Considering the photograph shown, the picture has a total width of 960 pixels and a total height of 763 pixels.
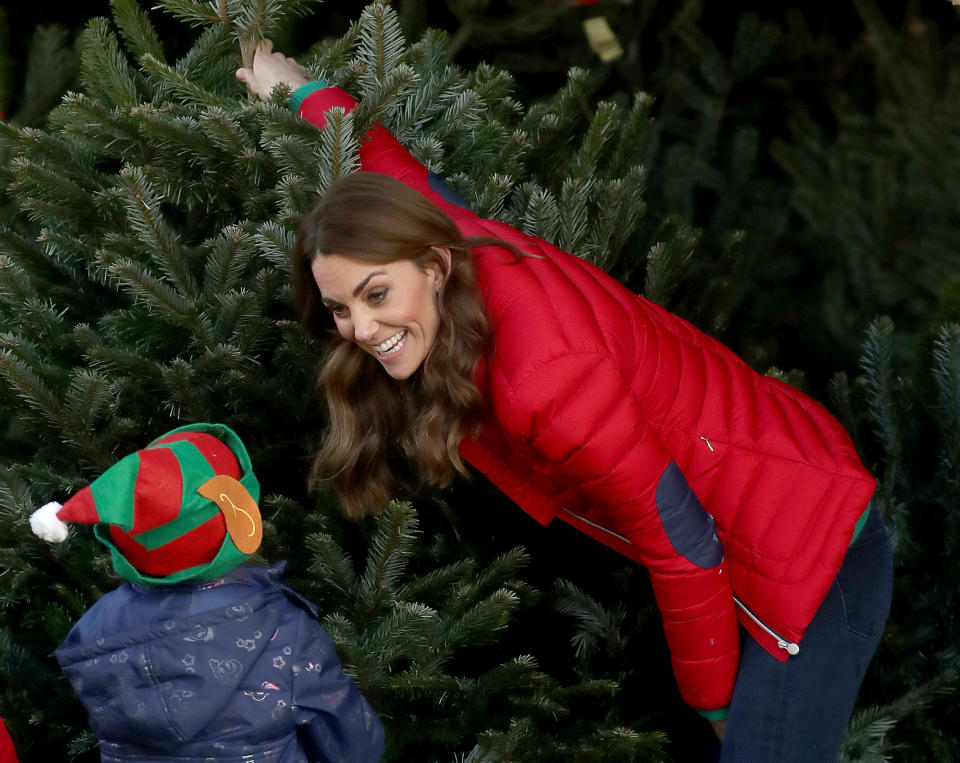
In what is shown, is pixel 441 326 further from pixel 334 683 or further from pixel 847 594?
pixel 847 594

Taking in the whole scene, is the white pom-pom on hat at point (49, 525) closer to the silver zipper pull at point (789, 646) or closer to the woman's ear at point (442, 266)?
the woman's ear at point (442, 266)

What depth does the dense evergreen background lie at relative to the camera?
2.18 meters

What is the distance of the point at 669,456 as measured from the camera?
6.20 feet

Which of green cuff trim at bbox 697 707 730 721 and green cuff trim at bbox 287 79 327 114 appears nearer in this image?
green cuff trim at bbox 697 707 730 721

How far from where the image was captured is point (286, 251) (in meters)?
2.38

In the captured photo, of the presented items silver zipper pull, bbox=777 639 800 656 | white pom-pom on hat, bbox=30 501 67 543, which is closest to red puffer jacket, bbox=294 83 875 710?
silver zipper pull, bbox=777 639 800 656

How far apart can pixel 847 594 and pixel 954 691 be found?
70 centimetres

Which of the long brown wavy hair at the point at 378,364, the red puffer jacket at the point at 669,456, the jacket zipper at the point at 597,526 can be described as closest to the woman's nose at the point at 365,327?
the long brown wavy hair at the point at 378,364

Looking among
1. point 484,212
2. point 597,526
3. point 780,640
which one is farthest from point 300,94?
point 780,640

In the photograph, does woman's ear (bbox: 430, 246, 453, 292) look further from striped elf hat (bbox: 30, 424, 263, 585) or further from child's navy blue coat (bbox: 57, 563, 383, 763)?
child's navy blue coat (bbox: 57, 563, 383, 763)

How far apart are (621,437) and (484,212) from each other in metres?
0.96

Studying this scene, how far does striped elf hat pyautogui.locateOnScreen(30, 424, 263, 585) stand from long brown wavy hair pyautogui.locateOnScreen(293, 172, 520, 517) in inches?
14.9

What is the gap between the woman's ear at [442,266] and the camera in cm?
196

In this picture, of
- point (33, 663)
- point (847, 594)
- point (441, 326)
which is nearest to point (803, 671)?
point (847, 594)
